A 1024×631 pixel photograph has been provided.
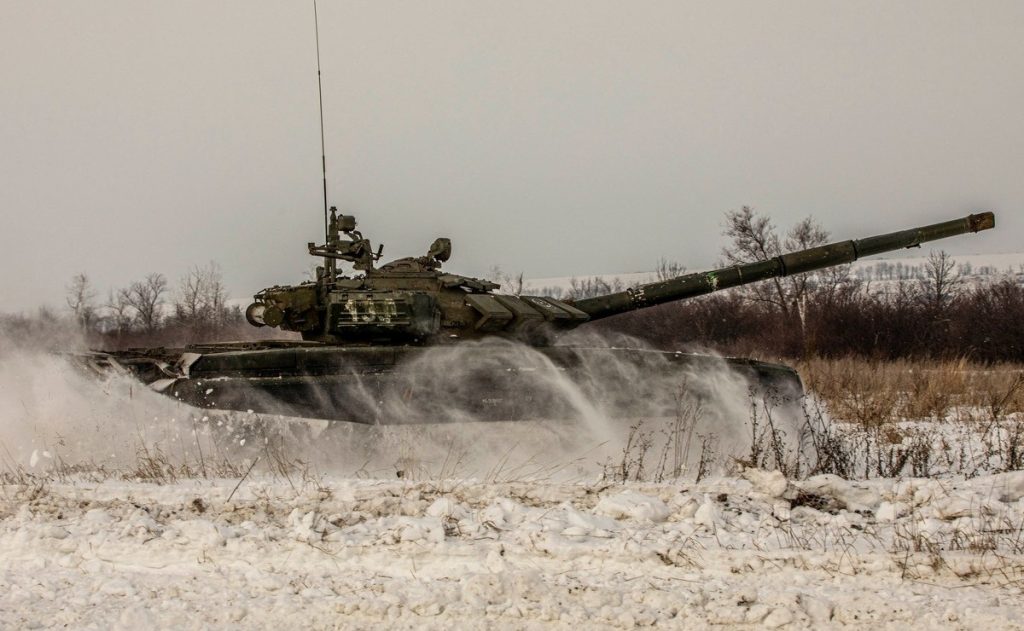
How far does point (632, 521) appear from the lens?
4695mm

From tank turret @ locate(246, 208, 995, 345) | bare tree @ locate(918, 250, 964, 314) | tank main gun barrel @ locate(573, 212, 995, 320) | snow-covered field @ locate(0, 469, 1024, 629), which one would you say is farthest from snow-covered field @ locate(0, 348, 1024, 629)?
bare tree @ locate(918, 250, 964, 314)

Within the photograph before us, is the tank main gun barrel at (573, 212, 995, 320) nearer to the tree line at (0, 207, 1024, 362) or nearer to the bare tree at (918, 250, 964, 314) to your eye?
the tree line at (0, 207, 1024, 362)

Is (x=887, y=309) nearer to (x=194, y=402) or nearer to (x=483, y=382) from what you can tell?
(x=483, y=382)

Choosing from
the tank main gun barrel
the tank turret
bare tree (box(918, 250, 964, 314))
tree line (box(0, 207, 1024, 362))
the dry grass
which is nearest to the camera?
the tank turret

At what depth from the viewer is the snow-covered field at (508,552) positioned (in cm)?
347

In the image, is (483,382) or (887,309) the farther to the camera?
(887,309)

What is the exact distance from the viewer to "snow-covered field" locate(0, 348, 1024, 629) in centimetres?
347

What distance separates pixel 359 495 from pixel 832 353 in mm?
20015

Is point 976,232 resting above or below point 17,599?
above

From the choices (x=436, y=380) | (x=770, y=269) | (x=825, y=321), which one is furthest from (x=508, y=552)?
(x=825, y=321)

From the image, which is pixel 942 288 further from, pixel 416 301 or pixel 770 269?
pixel 416 301

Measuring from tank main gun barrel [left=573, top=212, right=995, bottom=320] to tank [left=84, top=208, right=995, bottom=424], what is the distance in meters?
1.13

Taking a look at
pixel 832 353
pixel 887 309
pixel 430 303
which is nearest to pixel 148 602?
pixel 430 303

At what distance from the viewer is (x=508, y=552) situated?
13.8ft
